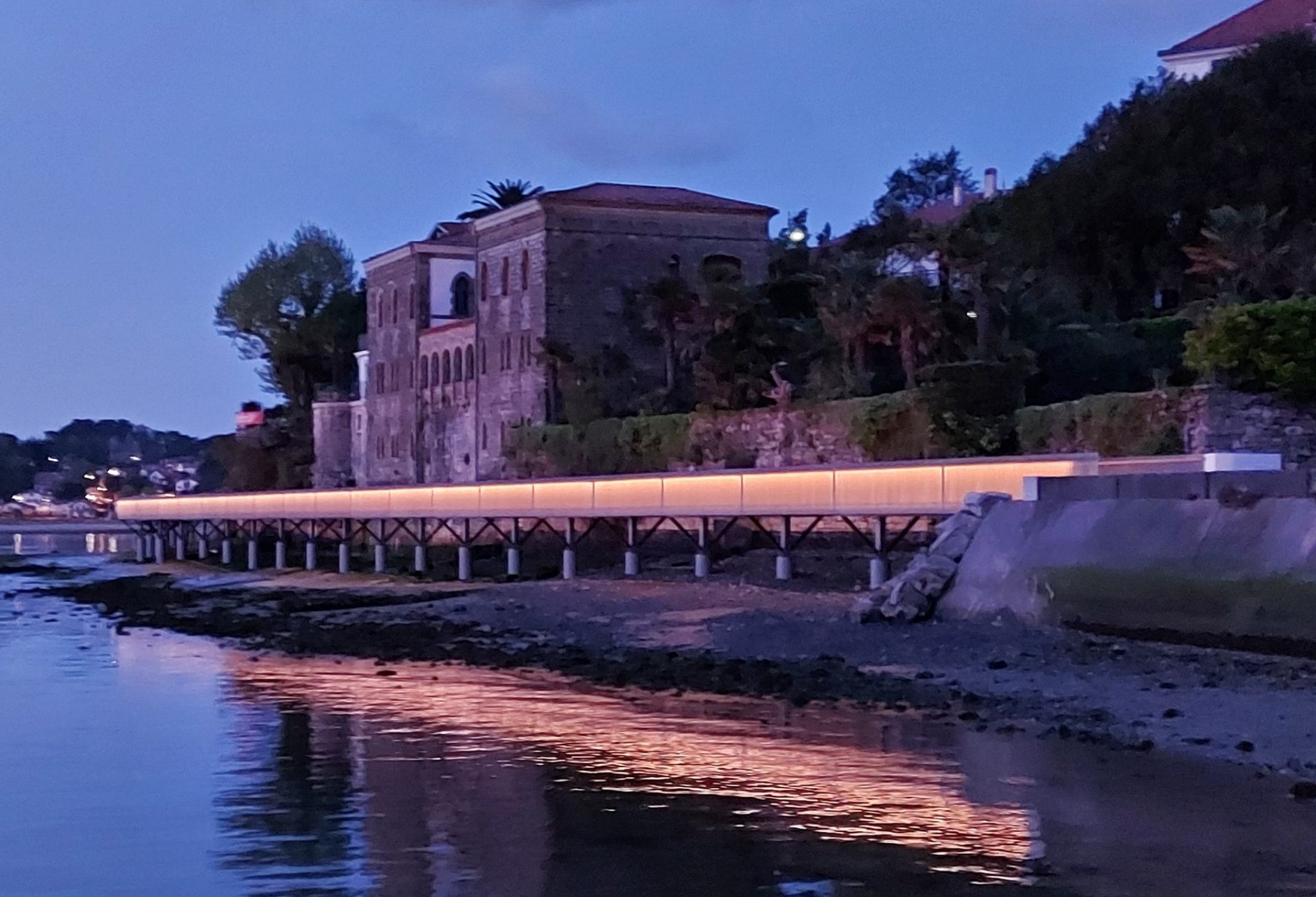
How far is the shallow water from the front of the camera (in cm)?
963

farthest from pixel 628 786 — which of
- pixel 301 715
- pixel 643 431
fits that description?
pixel 643 431

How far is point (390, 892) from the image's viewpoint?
9.22 m

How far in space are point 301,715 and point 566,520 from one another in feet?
60.2

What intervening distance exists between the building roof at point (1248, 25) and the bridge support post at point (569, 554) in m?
33.7

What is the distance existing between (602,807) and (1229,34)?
185 feet

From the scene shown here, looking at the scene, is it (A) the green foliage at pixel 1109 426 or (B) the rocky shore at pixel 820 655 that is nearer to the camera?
(B) the rocky shore at pixel 820 655

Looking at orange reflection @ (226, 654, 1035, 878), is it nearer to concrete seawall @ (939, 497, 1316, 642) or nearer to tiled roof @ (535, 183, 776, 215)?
concrete seawall @ (939, 497, 1316, 642)

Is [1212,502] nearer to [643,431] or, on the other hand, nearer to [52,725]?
[52,725]

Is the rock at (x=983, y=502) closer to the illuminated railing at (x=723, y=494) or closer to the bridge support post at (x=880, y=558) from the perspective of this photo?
the illuminated railing at (x=723, y=494)

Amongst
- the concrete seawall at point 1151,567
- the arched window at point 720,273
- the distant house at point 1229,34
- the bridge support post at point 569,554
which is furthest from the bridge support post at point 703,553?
the distant house at point 1229,34

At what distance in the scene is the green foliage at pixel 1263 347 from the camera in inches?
984

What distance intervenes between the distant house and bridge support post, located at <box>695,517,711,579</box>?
114ft

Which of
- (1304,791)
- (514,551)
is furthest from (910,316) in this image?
(1304,791)

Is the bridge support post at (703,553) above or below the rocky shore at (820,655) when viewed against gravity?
above
